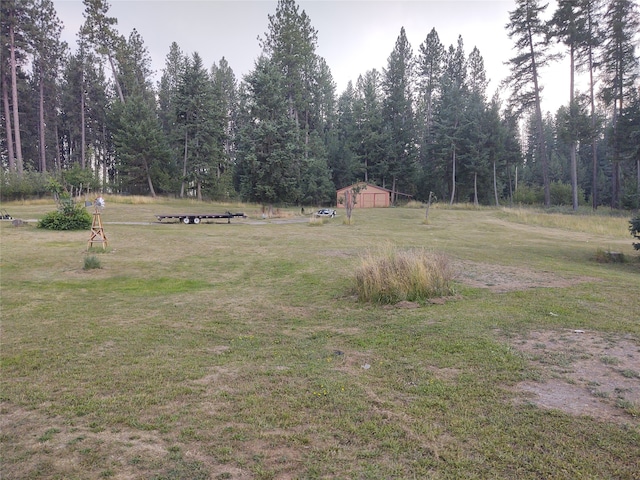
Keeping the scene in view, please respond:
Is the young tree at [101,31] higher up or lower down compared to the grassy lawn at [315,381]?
higher up

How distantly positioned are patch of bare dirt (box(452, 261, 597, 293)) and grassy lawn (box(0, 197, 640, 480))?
0.36ft

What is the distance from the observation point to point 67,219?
2056 centimetres

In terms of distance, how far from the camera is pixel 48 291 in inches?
354

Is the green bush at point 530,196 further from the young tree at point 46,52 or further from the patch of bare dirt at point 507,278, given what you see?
the young tree at point 46,52

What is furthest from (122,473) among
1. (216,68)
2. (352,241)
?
(216,68)

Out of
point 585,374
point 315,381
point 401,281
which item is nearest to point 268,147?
point 401,281

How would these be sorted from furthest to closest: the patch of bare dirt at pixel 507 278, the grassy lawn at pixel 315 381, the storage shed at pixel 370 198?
1. the storage shed at pixel 370 198
2. the patch of bare dirt at pixel 507 278
3. the grassy lawn at pixel 315 381

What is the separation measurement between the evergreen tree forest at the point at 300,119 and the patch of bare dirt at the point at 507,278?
26244 millimetres

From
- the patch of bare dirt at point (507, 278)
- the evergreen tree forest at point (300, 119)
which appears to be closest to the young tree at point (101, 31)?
the evergreen tree forest at point (300, 119)

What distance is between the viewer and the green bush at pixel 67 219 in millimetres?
20255

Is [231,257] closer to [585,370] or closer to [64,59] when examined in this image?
[585,370]

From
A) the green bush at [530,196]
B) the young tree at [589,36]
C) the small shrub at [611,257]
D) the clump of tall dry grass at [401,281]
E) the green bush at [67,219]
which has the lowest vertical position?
the small shrub at [611,257]

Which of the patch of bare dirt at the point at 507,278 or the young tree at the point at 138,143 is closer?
the patch of bare dirt at the point at 507,278

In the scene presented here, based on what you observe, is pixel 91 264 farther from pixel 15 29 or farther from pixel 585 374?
pixel 15 29
